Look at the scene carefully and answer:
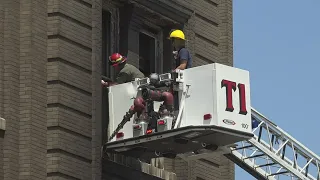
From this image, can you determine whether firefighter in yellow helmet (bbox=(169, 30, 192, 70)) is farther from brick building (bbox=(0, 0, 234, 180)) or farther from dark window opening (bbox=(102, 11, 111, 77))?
dark window opening (bbox=(102, 11, 111, 77))

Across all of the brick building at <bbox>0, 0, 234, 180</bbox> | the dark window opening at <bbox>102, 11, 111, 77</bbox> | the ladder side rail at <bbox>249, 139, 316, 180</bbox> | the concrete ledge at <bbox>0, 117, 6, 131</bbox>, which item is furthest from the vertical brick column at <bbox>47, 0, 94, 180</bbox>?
the ladder side rail at <bbox>249, 139, 316, 180</bbox>

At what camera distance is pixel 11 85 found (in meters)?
27.2

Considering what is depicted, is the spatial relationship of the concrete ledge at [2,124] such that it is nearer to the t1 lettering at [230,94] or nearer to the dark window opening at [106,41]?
the dark window opening at [106,41]

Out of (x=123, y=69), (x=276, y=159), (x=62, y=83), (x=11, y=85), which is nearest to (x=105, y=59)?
(x=123, y=69)

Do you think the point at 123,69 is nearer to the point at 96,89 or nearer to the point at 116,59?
the point at 116,59

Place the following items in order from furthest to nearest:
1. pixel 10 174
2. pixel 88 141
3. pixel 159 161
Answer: pixel 159 161, pixel 88 141, pixel 10 174

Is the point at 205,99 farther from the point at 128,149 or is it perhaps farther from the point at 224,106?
the point at 128,149

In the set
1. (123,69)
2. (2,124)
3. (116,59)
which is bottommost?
(2,124)

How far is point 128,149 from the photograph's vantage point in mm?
29141

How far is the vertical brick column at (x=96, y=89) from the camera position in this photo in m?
28.6

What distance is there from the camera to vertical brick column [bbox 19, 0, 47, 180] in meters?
27.0

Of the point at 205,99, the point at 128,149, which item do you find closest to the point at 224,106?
the point at 205,99

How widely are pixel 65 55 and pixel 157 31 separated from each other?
4596 mm

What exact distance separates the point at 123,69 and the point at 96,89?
88 centimetres
